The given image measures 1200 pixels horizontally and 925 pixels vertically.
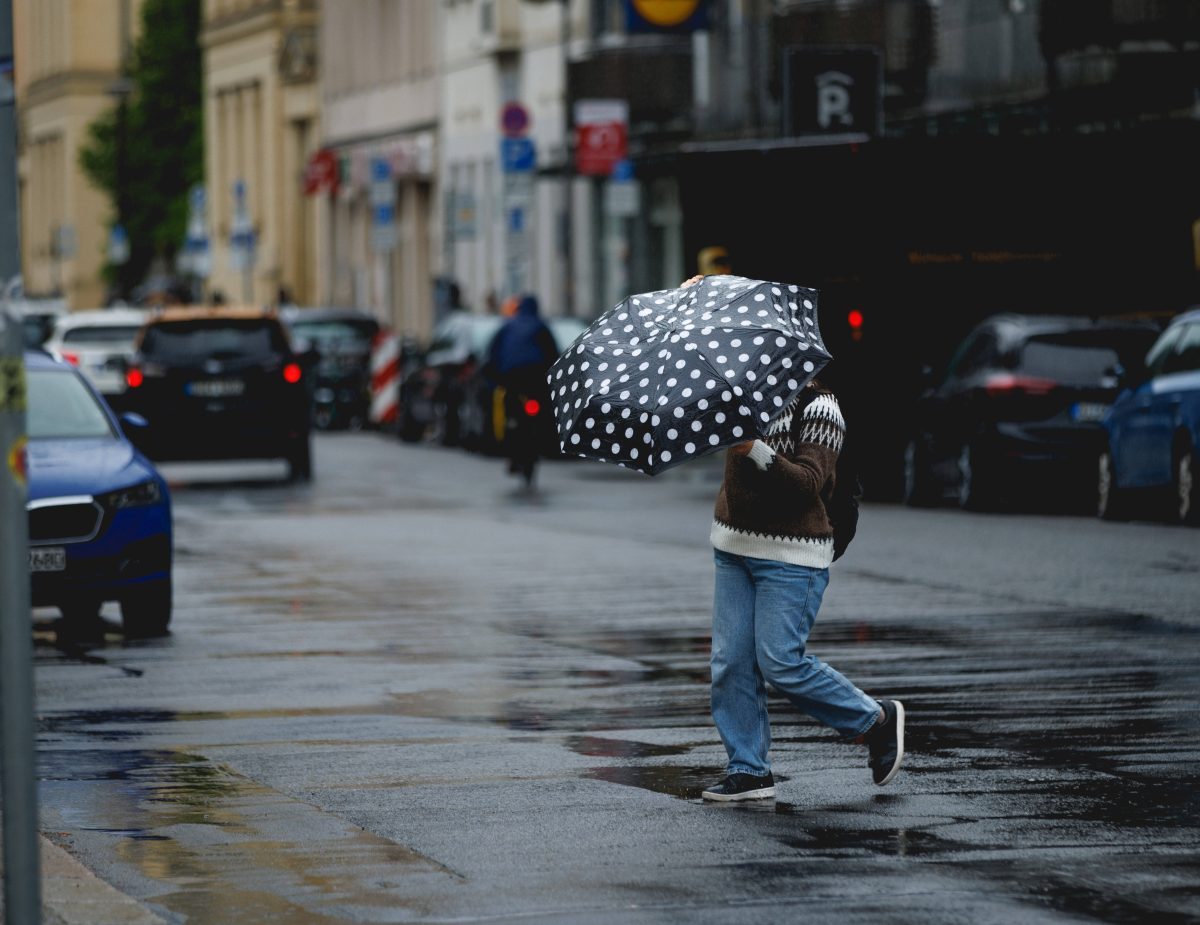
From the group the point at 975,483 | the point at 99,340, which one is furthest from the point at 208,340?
the point at 975,483

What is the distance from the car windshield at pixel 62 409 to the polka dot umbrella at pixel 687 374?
8.44m

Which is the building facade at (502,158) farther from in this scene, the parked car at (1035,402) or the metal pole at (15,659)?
the metal pole at (15,659)

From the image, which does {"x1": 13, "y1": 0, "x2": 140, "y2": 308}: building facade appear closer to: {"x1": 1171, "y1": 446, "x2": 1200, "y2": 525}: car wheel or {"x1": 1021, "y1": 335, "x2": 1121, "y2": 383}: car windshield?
{"x1": 1021, "y1": 335, "x2": 1121, "y2": 383}: car windshield

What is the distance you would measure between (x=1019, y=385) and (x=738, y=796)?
16.7 m

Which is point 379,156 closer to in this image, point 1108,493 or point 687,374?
point 1108,493

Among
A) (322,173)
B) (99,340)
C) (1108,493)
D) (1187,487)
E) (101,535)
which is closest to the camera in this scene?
(101,535)

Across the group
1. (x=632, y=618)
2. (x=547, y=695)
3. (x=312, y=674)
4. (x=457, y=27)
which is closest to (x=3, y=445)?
(x=547, y=695)

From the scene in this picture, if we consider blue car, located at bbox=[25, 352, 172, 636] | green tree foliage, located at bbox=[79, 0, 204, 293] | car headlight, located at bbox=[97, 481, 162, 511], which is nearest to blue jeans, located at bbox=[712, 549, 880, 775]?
blue car, located at bbox=[25, 352, 172, 636]

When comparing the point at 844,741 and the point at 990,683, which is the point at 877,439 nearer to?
the point at 990,683

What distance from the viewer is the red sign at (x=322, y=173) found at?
7738 cm

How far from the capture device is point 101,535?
16.5 metres

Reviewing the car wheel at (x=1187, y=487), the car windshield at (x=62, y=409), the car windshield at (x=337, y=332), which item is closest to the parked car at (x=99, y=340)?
the car windshield at (x=337, y=332)

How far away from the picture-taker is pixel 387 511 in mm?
27375

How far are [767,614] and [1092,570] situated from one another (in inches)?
396
